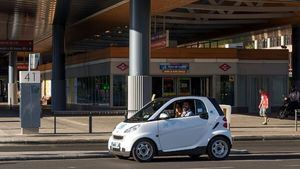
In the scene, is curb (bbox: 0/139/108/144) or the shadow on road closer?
the shadow on road

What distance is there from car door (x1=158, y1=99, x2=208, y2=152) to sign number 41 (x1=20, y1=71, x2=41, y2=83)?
9.86 m

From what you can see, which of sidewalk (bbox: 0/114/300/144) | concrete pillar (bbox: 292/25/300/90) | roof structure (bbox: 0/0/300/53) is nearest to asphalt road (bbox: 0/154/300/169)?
sidewalk (bbox: 0/114/300/144)

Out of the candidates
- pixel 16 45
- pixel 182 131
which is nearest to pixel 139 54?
pixel 182 131

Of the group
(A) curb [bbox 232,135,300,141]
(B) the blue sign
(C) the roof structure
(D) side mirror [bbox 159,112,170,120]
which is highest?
(C) the roof structure

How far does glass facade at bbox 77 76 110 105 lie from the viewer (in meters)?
42.1

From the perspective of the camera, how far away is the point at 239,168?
14.3m

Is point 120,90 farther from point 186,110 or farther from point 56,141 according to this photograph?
A: point 186,110

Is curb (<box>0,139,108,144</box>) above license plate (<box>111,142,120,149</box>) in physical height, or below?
below

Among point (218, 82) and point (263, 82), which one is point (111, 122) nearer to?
point (218, 82)

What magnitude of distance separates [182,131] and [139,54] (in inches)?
451

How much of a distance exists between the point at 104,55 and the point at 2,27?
9.60 m

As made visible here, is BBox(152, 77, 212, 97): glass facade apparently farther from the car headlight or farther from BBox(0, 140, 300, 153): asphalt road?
the car headlight

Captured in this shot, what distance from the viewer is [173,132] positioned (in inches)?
622

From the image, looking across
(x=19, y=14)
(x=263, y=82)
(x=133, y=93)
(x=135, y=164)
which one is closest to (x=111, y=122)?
(x=133, y=93)
